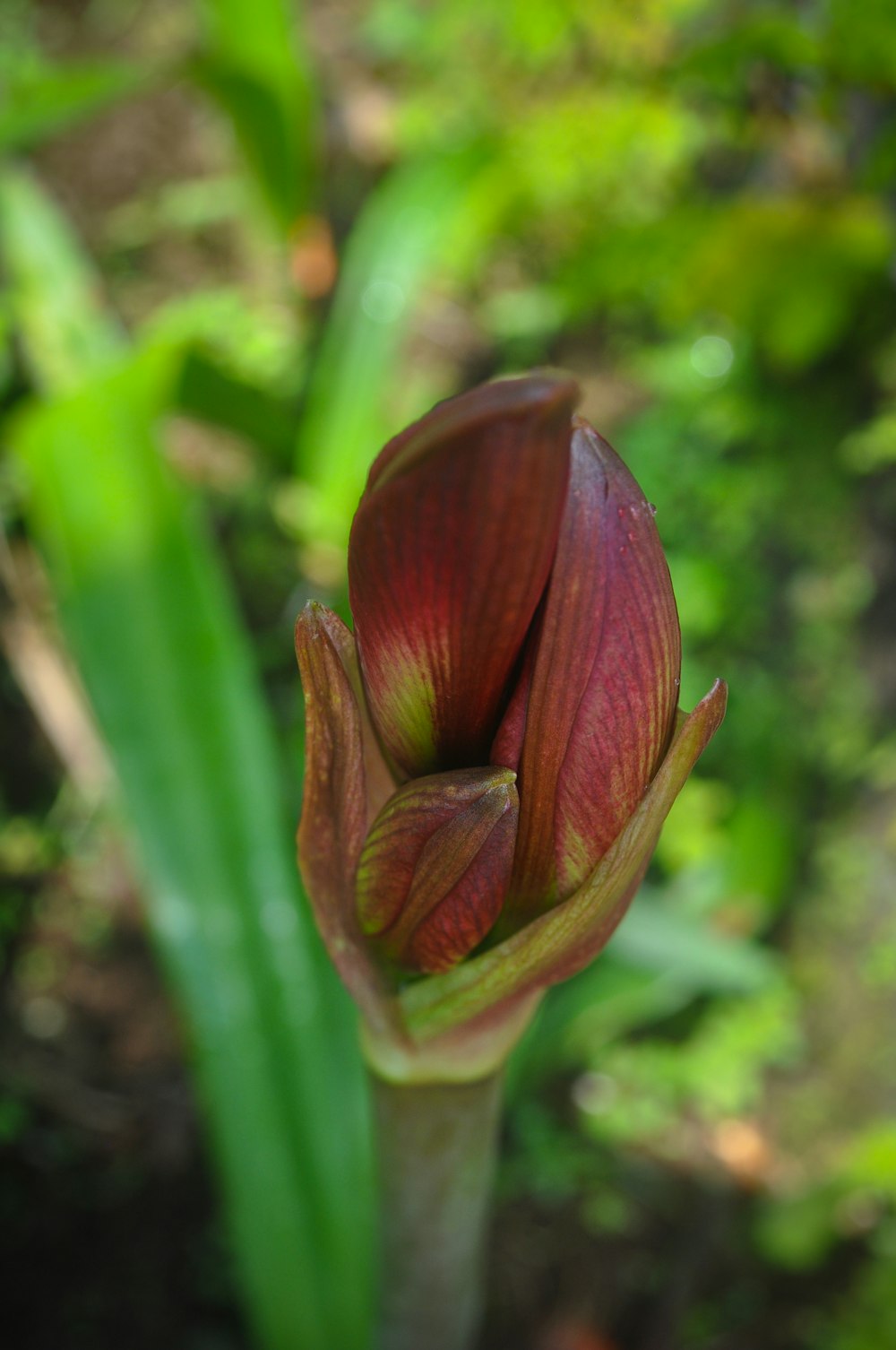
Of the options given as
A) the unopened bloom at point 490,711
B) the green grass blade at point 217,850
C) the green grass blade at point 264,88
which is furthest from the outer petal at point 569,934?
the green grass blade at point 264,88

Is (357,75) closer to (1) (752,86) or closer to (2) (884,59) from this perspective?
(1) (752,86)

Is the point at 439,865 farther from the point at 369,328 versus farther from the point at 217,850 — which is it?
the point at 369,328

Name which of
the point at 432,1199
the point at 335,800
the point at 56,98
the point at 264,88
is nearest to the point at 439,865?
the point at 335,800

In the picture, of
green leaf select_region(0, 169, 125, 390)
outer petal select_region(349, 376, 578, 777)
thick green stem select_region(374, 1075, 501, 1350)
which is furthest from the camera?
green leaf select_region(0, 169, 125, 390)

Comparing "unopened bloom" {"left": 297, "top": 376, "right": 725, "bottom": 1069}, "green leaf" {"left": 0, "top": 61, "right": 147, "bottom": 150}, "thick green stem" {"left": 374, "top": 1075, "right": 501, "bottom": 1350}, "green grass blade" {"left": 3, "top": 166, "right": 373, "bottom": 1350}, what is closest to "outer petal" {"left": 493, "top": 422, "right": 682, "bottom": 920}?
"unopened bloom" {"left": 297, "top": 376, "right": 725, "bottom": 1069}

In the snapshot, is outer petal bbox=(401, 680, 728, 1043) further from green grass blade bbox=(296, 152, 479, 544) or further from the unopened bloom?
green grass blade bbox=(296, 152, 479, 544)

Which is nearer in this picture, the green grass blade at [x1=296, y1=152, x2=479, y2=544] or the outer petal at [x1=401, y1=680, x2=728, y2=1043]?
the outer petal at [x1=401, y1=680, x2=728, y2=1043]

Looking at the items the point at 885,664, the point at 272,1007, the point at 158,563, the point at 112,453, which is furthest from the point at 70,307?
the point at 885,664

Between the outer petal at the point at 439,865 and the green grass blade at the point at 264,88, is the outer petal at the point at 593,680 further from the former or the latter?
the green grass blade at the point at 264,88

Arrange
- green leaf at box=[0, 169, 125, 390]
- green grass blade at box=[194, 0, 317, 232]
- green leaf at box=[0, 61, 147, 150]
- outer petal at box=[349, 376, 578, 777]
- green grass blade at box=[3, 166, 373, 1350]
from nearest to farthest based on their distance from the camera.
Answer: outer petal at box=[349, 376, 578, 777], green grass blade at box=[3, 166, 373, 1350], green leaf at box=[0, 61, 147, 150], green leaf at box=[0, 169, 125, 390], green grass blade at box=[194, 0, 317, 232]
